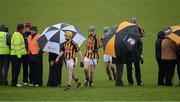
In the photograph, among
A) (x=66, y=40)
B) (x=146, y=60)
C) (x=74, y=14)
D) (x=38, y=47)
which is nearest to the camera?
(x=66, y=40)

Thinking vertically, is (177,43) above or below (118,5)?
below

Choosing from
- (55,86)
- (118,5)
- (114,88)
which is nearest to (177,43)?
(114,88)

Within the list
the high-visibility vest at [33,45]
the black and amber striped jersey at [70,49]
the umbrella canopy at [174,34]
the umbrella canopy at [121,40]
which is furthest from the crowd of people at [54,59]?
the black and amber striped jersey at [70,49]

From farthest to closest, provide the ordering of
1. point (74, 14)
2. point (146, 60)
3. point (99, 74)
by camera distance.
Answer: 1. point (74, 14)
2. point (146, 60)
3. point (99, 74)

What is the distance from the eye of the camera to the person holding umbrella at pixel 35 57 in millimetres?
25562

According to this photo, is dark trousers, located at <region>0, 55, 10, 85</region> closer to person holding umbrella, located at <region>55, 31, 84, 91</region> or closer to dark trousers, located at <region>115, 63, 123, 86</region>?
person holding umbrella, located at <region>55, 31, 84, 91</region>

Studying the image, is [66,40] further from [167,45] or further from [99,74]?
[99,74]

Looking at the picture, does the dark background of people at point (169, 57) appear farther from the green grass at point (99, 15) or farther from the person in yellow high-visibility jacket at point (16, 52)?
the person in yellow high-visibility jacket at point (16, 52)

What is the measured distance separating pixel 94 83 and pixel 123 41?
2.67m

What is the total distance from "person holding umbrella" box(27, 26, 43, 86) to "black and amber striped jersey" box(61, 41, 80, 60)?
1.84 metres

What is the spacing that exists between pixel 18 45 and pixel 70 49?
2342mm

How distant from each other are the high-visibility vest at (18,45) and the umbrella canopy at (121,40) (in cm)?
295

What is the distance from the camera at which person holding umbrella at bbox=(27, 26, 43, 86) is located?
2556cm

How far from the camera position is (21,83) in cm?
2664
